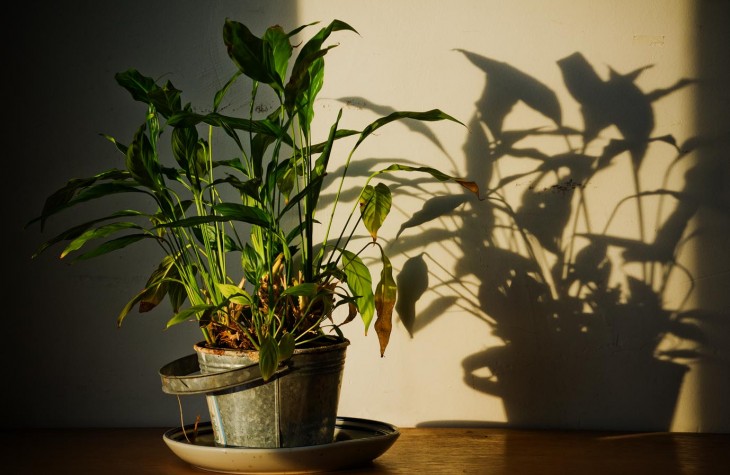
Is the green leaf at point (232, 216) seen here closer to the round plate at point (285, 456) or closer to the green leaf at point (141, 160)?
the green leaf at point (141, 160)

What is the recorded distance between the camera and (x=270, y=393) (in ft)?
4.22

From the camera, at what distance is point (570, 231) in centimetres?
168

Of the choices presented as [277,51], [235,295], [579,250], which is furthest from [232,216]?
[579,250]

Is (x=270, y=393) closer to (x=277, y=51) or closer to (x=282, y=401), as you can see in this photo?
(x=282, y=401)

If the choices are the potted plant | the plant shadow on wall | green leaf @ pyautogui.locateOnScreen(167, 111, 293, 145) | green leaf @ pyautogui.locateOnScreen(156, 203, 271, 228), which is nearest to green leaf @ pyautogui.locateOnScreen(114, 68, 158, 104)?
the potted plant

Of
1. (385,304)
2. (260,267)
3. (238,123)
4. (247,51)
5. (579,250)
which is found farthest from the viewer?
(579,250)

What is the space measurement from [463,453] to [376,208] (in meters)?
0.49

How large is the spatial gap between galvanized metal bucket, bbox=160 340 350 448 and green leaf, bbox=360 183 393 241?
274 millimetres

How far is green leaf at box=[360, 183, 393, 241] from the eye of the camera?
59.1 inches

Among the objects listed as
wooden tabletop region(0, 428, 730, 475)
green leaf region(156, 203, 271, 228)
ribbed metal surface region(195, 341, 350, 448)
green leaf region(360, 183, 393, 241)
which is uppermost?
green leaf region(360, 183, 393, 241)

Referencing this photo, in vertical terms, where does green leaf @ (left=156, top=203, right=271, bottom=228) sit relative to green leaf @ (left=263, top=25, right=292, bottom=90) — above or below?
below

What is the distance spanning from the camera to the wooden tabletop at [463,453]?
1345 millimetres

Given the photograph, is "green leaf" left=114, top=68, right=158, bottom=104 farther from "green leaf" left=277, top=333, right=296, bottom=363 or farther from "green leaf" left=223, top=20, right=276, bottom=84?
"green leaf" left=277, top=333, right=296, bottom=363


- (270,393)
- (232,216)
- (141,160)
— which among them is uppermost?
(141,160)
